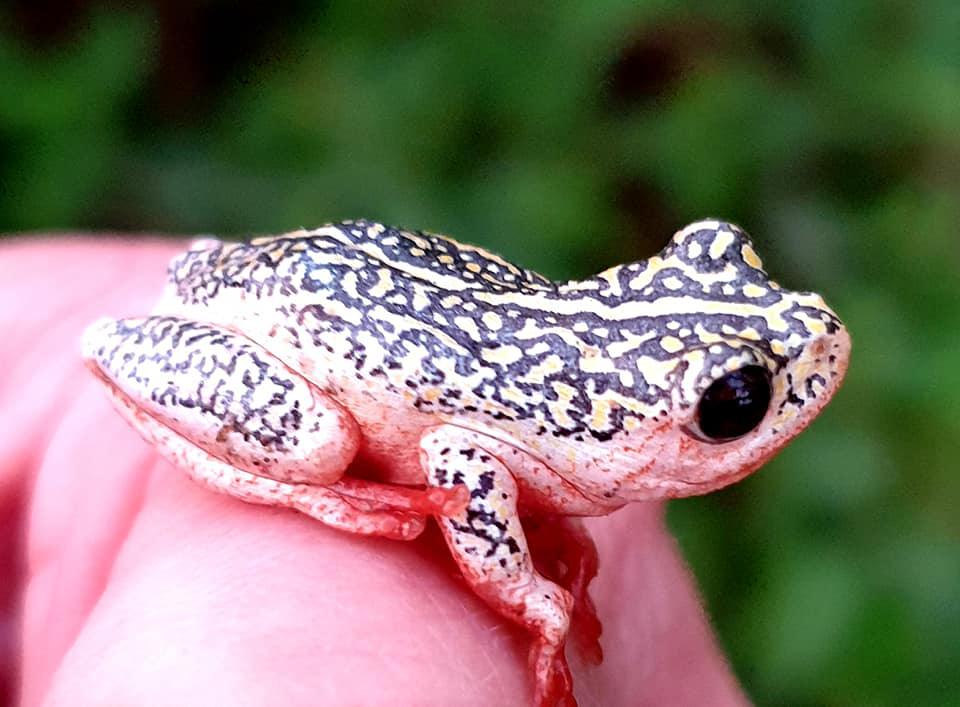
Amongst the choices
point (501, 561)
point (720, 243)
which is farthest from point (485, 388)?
point (720, 243)

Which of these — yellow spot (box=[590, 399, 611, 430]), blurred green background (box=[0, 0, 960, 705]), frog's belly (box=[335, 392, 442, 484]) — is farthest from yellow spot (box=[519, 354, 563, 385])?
blurred green background (box=[0, 0, 960, 705])

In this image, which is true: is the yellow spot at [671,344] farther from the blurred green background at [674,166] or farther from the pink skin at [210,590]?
the blurred green background at [674,166]

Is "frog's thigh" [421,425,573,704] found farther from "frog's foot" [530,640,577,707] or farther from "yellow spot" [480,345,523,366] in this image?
"yellow spot" [480,345,523,366]

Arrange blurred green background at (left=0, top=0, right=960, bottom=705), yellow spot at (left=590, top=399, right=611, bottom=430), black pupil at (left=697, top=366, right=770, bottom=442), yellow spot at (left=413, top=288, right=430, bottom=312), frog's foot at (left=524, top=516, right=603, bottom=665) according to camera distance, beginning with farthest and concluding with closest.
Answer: blurred green background at (left=0, top=0, right=960, bottom=705) < frog's foot at (left=524, top=516, right=603, bottom=665) < yellow spot at (left=413, top=288, right=430, bottom=312) < yellow spot at (left=590, top=399, right=611, bottom=430) < black pupil at (left=697, top=366, right=770, bottom=442)

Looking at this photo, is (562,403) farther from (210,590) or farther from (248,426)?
(210,590)

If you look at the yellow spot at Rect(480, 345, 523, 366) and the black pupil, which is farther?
the yellow spot at Rect(480, 345, 523, 366)

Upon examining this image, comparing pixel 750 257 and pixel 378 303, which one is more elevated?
pixel 750 257

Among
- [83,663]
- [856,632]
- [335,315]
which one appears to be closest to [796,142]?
[856,632]
